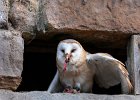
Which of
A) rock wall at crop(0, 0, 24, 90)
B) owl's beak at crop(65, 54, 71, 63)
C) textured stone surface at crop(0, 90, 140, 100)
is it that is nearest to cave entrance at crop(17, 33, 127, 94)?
owl's beak at crop(65, 54, 71, 63)

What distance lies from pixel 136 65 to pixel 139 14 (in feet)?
0.77

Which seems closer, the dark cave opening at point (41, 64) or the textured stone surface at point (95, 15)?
the textured stone surface at point (95, 15)

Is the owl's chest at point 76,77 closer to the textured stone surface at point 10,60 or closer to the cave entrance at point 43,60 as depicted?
the cave entrance at point 43,60

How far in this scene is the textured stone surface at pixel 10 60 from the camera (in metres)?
2.34

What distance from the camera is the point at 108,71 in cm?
262

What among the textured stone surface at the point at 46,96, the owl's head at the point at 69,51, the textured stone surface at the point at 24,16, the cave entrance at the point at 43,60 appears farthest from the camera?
the cave entrance at the point at 43,60

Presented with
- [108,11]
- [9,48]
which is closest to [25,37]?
[9,48]

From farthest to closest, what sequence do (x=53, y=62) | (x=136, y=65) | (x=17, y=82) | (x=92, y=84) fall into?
1. (x=53, y=62)
2. (x=92, y=84)
3. (x=136, y=65)
4. (x=17, y=82)

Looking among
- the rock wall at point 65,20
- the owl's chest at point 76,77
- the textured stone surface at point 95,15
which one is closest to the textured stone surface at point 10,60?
the rock wall at point 65,20

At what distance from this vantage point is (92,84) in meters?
2.70

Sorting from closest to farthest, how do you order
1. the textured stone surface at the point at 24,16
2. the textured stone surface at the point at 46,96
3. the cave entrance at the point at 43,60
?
the textured stone surface at the point at 46,96, the textured stone surface at the point at 24,16, the cave entrance at the point at 43,60

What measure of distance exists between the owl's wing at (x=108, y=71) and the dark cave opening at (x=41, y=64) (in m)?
0.12

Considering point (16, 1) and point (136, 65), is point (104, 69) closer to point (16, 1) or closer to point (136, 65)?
point (136, 65)

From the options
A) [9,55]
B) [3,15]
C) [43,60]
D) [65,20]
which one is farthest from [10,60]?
[43,60]
